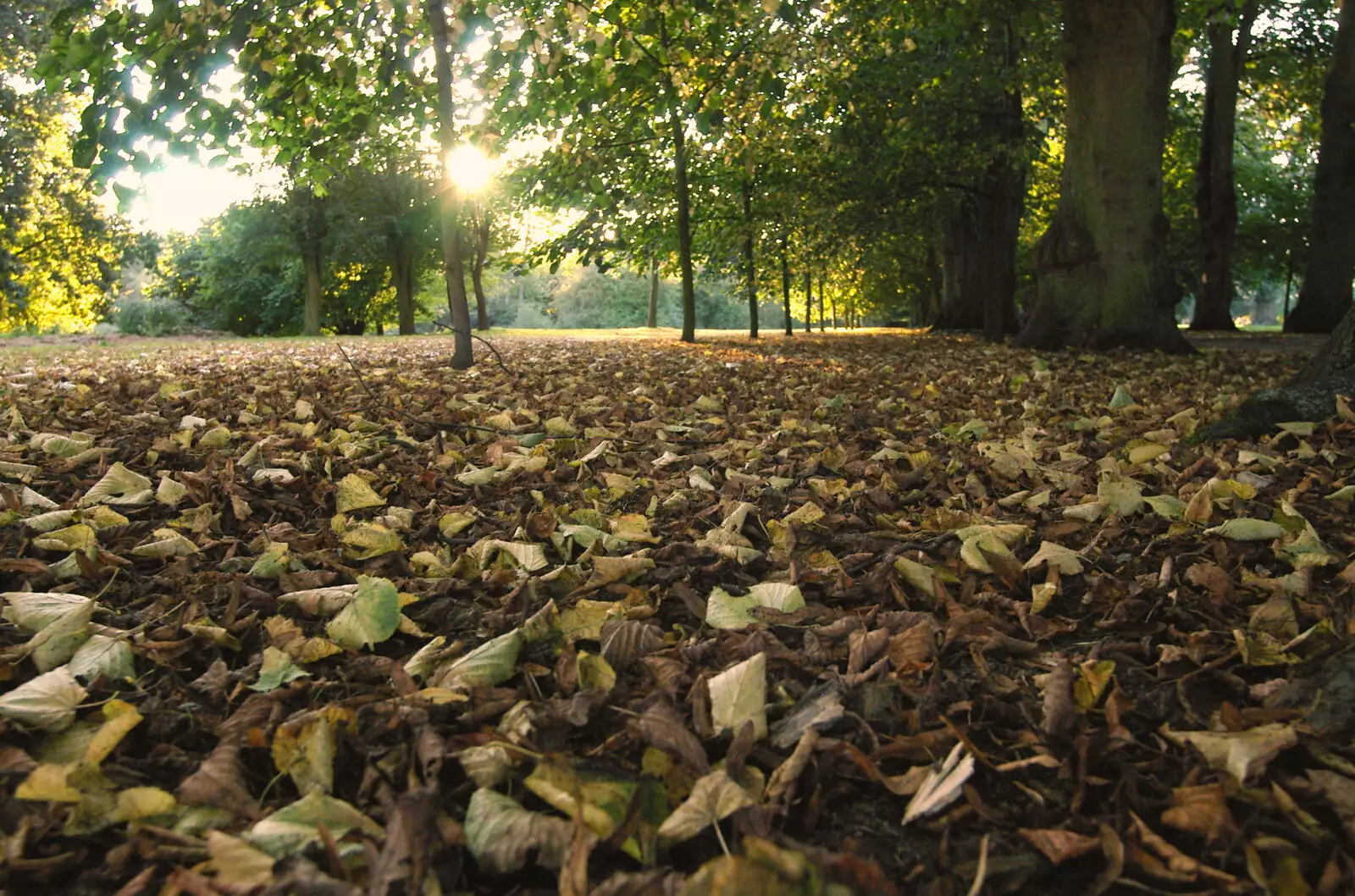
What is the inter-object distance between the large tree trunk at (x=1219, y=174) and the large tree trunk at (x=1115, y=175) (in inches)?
331

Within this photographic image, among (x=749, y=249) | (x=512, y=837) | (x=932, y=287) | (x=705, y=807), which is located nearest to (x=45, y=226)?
(x=749, y=249)

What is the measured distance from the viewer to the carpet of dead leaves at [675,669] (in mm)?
1121

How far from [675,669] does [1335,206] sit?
16.6m

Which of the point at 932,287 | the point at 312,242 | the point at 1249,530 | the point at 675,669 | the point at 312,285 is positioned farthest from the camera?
the point at 312,242

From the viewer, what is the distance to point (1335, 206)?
13625mm

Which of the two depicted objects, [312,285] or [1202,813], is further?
[312,285]

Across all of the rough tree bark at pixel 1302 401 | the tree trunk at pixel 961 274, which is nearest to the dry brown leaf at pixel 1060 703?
the rough tree bark at pixel 1302 401

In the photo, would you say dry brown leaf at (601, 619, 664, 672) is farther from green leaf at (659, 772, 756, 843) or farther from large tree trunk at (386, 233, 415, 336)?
large tree trunk at (386, 233, 415, 336)

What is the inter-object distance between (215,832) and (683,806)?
1.98 ft

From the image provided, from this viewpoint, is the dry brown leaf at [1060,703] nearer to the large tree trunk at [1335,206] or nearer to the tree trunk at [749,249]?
the tree trunk at [749,249]

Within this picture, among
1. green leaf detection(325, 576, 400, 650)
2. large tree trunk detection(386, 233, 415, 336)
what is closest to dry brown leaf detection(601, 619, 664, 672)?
green leaf detection(325, 576, 400, 650)

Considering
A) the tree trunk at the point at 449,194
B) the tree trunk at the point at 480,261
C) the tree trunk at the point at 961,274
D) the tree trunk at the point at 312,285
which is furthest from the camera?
the tree trunk at the point at 312,285

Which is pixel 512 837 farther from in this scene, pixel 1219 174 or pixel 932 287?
pixel 932 287

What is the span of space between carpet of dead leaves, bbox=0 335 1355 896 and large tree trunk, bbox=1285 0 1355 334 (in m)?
13.5
